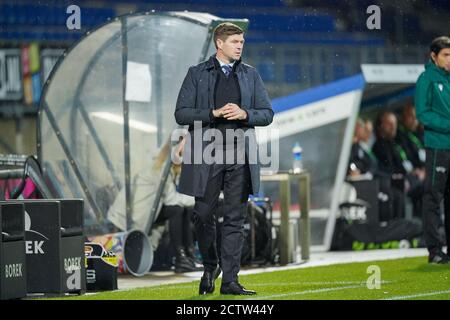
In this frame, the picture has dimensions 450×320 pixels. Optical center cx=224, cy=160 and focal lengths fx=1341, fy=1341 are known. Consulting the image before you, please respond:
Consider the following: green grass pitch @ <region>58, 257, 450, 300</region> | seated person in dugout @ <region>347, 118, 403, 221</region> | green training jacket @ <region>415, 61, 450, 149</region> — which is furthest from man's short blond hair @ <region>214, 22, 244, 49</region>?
seated person in dugout @ <region>347, 118, 403, 221</region>

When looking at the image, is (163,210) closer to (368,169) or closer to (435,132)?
(435,132)

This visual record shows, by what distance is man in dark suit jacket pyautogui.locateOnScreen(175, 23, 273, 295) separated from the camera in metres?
7.82

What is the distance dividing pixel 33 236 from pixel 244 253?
11.1 ft

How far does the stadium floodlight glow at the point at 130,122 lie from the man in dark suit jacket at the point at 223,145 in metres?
3.26

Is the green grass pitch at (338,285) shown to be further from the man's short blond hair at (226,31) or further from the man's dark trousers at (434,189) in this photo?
the man's short blond hair at (226,31)

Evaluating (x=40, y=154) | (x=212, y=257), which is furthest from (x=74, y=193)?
(x=212, y=257)

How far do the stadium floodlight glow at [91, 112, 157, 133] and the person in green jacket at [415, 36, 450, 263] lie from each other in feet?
7.53

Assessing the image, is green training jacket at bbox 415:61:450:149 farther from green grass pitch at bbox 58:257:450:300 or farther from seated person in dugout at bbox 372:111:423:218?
seated person in dugout at bbox 372:111:423:218

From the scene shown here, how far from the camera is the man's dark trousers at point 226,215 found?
781 centimetres

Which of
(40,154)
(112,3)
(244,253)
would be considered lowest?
(244,253)

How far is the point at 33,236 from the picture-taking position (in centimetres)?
830

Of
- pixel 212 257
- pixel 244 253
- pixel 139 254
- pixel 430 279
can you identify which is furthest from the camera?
pixel 244 253
